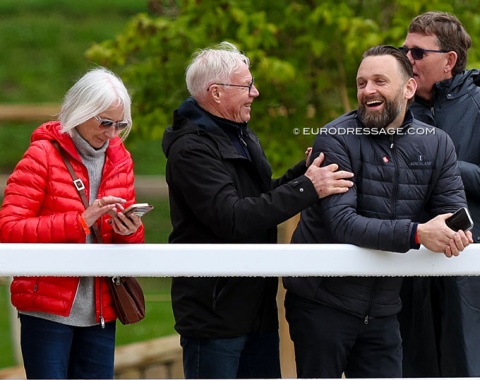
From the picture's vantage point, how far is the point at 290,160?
5.78 meters

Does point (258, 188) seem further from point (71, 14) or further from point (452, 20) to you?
point (71, 14)

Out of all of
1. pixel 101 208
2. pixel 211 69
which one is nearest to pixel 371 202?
pixel 211 69

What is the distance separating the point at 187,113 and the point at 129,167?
10.1 inches

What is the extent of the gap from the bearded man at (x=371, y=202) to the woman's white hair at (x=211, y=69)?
14.9 inches

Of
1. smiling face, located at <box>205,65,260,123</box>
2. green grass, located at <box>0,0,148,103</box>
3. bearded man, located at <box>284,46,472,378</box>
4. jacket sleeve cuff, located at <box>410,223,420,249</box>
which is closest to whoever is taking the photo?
jacket sleeve cuff, located at <box>410,223,420,249</box>

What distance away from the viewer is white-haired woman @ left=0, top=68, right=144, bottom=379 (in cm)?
341

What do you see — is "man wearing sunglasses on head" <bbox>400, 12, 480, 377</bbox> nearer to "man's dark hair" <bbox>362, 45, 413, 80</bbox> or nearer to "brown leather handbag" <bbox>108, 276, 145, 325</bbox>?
"man's dark hair" <bbox>362, 45, 413, 80</bbox>

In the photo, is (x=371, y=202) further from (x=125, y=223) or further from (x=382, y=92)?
(x=125, y=223)

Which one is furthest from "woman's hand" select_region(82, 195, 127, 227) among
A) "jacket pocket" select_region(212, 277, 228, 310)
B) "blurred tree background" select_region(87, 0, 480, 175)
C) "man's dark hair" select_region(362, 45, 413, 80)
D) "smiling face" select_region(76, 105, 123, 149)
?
"blurred tree background" select_region(87, 0, 480, 175)

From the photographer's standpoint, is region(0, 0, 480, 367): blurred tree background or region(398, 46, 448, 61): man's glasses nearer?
region(398, 46, 448, 61): man's glasses

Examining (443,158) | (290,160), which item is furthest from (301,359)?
(290,160)

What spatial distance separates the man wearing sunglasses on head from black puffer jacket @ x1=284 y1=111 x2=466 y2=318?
11.2 inches

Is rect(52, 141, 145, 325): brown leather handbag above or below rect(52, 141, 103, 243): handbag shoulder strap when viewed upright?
below

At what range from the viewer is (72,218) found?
3404 mm
